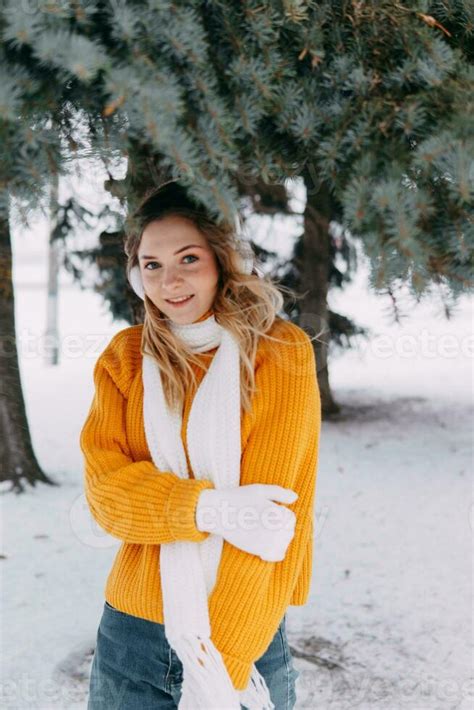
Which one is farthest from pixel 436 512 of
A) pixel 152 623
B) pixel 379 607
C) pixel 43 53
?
pixel 43 53

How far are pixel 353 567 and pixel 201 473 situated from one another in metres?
2.58

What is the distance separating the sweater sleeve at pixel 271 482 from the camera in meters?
1.69

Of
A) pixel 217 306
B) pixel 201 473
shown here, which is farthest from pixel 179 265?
pixel 201 473

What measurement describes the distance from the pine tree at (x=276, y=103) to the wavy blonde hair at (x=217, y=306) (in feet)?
0.74

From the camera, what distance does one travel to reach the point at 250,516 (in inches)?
64.2

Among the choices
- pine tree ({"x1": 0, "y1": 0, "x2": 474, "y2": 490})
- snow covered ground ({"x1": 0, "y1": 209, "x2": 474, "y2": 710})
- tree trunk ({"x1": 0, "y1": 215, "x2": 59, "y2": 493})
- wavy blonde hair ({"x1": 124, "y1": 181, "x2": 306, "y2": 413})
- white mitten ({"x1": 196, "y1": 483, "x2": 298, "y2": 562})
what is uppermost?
pine tree ({"x1": 0, "y1": 0, "x2": 474, "y2": 490})

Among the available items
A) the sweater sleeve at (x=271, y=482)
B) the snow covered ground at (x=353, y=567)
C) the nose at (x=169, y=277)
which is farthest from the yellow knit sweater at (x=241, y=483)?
the snow covered ground at (x=353, y=567)

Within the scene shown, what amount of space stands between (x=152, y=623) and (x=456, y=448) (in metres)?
4.88

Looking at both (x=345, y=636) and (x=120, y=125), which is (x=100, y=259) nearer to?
(x=345, y=636)

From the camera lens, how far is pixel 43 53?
1.11 meters

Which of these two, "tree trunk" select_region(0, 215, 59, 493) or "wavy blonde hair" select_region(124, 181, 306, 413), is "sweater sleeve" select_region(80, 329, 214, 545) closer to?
"wavy blonde hair" select_region(124, 181, 306, 413)

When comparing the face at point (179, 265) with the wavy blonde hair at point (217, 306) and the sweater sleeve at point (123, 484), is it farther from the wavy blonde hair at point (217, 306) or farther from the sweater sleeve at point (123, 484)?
the sweater sleeve at point (123, 484)

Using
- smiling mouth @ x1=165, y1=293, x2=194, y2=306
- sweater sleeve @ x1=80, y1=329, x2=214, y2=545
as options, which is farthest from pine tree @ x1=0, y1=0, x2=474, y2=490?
sweater sleeve @ x1=80, y1=329, x2=214, y2=545

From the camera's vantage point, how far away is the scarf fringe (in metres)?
1.63
